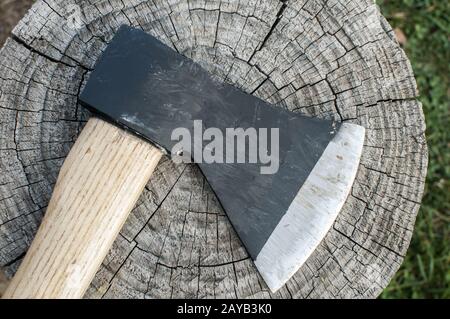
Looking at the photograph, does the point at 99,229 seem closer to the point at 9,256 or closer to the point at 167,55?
the point at 9,256

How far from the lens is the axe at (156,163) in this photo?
5.40 ft

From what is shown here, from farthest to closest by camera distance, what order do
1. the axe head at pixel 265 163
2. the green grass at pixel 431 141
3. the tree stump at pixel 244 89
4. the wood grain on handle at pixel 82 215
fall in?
the green grass at pixel 431 141 → the tree stump at pixel 244 89 → the axe head at pixel 265 163 → the wood grain on handle at pixel 82 215

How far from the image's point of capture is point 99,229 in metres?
1.66

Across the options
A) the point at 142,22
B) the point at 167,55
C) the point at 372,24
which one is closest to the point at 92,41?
the point at 142,22

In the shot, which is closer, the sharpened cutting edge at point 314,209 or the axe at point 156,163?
the axe at point 156,163

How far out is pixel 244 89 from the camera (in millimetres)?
1903

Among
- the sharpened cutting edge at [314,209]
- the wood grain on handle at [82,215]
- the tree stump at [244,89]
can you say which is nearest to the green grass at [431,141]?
the tree stump at [244,89]

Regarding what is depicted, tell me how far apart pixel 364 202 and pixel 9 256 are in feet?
4.27

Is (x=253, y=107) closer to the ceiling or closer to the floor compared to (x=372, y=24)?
closer to the floor

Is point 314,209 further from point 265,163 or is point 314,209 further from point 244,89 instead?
point 244,89

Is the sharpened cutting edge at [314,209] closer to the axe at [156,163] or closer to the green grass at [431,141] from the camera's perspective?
the axe at [156,163]

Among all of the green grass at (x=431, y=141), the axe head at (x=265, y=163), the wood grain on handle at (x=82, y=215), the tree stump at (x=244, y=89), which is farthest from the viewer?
the green grass at (x=431, y=141)

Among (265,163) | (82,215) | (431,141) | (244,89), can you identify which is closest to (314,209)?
(265,163)

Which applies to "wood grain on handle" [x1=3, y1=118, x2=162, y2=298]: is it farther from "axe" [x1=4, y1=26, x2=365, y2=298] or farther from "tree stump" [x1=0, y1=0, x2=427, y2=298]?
"tree stump" [x1=0, y1=0, x2=427, y2=298]
